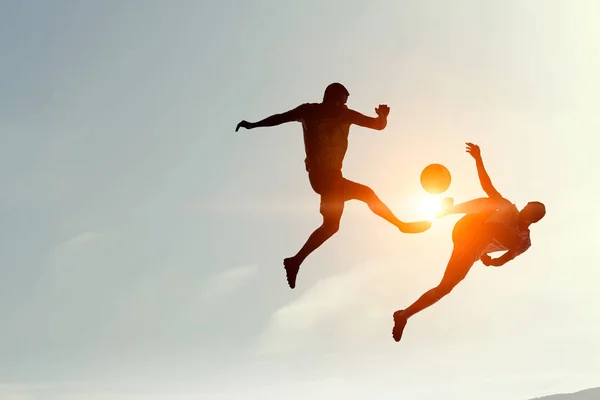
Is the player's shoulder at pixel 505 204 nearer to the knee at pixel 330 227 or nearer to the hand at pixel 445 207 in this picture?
the hand at pixel 445 207

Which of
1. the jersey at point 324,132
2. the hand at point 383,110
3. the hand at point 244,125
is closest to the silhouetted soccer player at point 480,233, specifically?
the hand at point 383,110

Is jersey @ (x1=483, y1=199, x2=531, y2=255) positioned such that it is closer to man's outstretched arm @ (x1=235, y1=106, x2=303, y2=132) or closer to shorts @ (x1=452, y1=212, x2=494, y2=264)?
shorts @ (x1=452, y1=212, x2=494, y2=264)

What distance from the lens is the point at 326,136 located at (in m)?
9.23

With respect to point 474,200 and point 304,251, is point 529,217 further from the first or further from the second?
point 304,251

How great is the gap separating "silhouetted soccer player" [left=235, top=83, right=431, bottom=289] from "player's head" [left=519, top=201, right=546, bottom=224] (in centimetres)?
147

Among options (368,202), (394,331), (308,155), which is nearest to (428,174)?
(368,202)

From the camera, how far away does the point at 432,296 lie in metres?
9.72

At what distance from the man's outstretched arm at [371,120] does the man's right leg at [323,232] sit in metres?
1.04

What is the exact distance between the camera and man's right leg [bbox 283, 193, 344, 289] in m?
9.37

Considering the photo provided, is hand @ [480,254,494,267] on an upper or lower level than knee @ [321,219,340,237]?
lower

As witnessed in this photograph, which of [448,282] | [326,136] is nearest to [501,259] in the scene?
[448,282]

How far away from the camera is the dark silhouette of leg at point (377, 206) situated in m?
9.34

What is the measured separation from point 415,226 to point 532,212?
1763 millimetres

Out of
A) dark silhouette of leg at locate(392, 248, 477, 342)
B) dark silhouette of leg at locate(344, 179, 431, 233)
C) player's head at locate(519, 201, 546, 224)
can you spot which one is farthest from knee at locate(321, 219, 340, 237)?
player's head at locate(519, 201, 546, 224)
